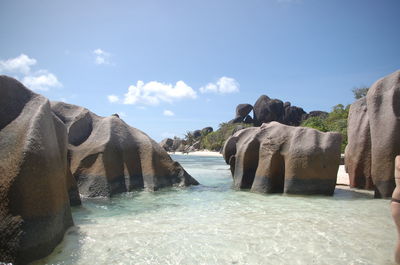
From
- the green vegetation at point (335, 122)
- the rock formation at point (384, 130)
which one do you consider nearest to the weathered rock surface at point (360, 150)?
the rock formation at point (384, 130)

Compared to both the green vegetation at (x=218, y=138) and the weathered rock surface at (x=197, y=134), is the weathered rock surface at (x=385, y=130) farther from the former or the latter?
the weathered rock surface at (x=197, y=134)

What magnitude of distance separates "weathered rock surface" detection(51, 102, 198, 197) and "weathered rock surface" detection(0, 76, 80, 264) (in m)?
3.83

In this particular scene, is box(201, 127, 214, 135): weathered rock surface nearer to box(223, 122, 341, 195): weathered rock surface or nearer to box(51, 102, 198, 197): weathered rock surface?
box(51, 102, 198, 197): weathered rock surface

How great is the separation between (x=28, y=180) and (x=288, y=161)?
633 centimetres

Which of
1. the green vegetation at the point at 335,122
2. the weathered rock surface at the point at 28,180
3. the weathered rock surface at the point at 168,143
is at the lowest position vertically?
the weathered rock surface at the point at 28,180

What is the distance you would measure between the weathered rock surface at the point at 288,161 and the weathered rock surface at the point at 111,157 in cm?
208

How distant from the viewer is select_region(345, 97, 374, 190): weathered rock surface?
344 inches

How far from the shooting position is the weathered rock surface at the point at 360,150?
8.73 m

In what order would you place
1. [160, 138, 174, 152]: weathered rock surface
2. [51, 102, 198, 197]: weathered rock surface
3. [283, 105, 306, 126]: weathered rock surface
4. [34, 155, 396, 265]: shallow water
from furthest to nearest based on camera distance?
[160, 138, 174, 152]: weathered rock surface, [283, 105, 306, 126]: weathered rock surface, [51, 102, 198, 197]: weathered rock surface, [34, 155, 396, 265]: shallow water

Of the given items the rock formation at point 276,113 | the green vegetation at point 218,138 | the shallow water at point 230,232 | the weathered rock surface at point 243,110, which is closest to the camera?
the shallow water at point 230,232

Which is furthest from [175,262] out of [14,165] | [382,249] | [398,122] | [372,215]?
[398,122]

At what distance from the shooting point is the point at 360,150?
8812 millimetres

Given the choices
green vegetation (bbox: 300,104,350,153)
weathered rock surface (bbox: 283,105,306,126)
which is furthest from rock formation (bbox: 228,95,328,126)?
green vegetation (bbox: 300,104,350,153)

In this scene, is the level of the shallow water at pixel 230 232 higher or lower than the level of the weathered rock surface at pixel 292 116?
lower
